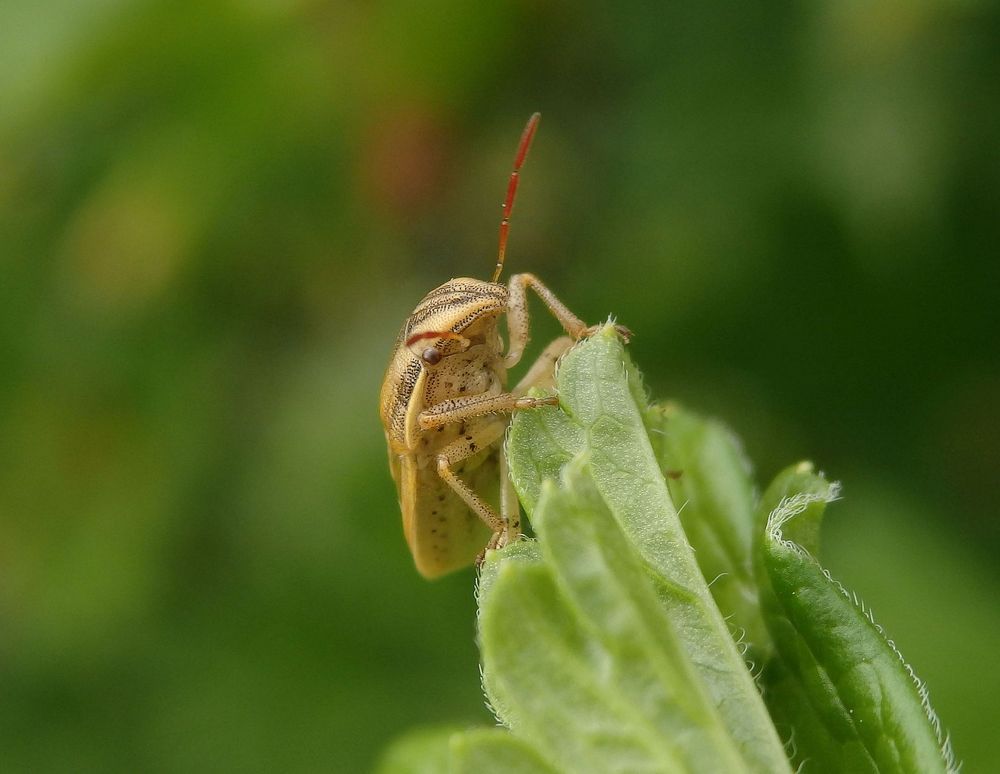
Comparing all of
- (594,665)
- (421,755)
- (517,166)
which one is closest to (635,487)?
(594,665)

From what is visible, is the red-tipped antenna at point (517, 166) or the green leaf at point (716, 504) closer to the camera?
the green leaf at point (716, 504)

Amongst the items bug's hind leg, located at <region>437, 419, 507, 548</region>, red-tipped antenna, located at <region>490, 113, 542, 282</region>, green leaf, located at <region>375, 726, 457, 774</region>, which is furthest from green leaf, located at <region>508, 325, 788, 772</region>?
red-tipped antenna, located at <region>490, 113, 542, 282</region>

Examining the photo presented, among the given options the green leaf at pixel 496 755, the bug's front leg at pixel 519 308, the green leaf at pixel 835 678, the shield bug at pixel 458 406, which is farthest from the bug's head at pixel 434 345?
the green leaf at pixel 496 755

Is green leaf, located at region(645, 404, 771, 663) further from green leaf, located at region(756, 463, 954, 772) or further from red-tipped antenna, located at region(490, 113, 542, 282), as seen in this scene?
red-tipped antenna, located at region(490, 113, 542, 282)

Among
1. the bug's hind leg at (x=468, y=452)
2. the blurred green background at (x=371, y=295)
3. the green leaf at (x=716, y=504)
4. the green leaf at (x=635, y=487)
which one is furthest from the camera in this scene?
the blurred green background at (x=371, y=295)

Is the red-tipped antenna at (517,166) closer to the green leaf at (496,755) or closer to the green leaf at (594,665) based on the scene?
the green leaf at (594,665)

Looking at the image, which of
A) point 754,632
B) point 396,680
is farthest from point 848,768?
point 396,680

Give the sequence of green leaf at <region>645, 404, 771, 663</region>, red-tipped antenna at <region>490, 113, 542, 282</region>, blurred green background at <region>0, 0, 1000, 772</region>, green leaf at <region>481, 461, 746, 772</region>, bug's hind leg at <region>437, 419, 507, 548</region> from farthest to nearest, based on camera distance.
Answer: blurred green background at <region>0, 0, 1000, 772</region> → red-tipped antenna at <region>490, 113, 542, 282</region> → bug's hind leg at <region>437, 419, 507, 548</region> → green leaf at <region>645, 404, 771, 663</region> → green leaf at <region>481, 461, 746, 772</region>
